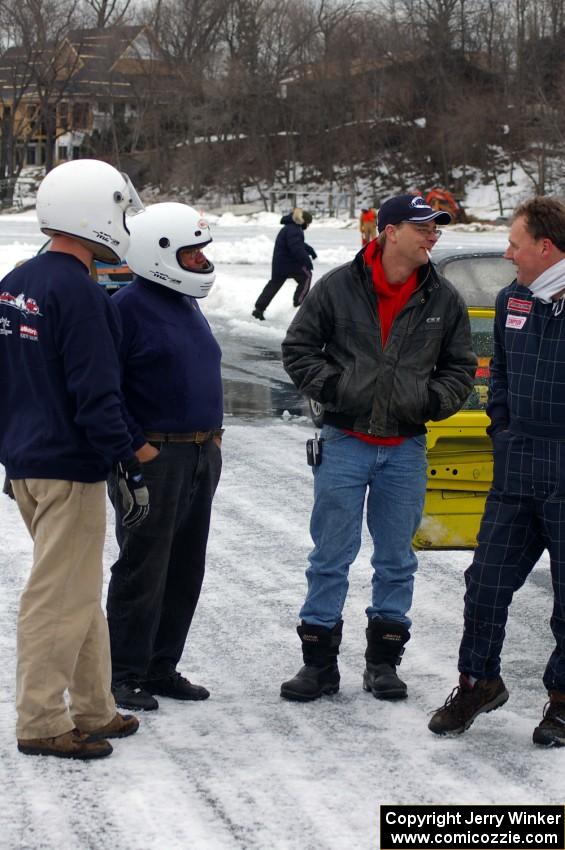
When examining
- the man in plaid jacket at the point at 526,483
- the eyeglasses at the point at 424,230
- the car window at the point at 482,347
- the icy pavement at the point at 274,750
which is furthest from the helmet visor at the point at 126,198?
the car window at the point at 482,347

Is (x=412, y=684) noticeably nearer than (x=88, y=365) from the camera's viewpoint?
No

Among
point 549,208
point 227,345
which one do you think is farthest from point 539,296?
point 227,345

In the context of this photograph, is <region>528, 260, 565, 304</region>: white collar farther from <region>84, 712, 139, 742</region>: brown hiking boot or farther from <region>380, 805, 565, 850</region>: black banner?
<region>84, 712, 139, 742</region>: brown hiking boot

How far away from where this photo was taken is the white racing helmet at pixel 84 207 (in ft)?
13.7

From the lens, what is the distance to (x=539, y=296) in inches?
174

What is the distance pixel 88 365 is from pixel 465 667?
1.68 m

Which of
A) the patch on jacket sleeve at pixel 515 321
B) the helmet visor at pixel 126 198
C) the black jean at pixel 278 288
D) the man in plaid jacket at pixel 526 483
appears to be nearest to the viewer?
the helmet visor at pixel 126 198

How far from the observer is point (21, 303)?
4070 millimetres

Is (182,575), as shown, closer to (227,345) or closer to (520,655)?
(520,655)

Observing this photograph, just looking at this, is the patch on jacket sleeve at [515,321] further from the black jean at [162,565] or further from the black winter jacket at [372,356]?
the black jean at [162,565]

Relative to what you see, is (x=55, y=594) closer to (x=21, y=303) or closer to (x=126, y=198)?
(x=21, y=303)

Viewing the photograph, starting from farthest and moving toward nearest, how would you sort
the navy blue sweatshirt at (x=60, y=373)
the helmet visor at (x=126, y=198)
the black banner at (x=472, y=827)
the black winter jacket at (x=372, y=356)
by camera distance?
the black winter jacket at (x=372, y=356)
the helmet visor at (x=126, y=198)
the navy blue sweatshirt at (x=60, y=373)
the black banner at (x=472, y=827)

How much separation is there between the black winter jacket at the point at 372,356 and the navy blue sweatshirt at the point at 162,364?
0.40 meters

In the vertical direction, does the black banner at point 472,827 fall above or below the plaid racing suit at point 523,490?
below
